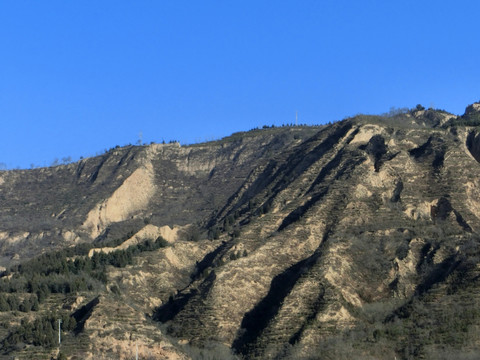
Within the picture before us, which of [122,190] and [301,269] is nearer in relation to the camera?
[301,269]

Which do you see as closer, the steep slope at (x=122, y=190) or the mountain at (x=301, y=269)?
the mountain at (x=301, y=269)

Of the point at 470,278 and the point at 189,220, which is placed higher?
the point at 189,220

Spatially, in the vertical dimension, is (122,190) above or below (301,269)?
above

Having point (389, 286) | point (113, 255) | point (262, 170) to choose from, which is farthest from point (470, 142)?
point (113, 255)

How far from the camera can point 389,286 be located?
79.6 meters

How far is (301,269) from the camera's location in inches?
3211

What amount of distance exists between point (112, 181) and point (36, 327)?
73182 mm

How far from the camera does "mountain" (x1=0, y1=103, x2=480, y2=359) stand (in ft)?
232

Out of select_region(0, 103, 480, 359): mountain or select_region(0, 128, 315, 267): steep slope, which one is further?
select_region(0, 128, 315, 267): steep slope

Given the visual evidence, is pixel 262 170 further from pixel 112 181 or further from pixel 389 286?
pixel 389 286

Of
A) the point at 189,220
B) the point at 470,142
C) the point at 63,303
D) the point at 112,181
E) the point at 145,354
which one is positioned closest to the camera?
the point at 145,354

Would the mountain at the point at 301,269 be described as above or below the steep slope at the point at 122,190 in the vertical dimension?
below

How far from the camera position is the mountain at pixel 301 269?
70.8m

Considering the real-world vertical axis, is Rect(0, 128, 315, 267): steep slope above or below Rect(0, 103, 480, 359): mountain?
above
